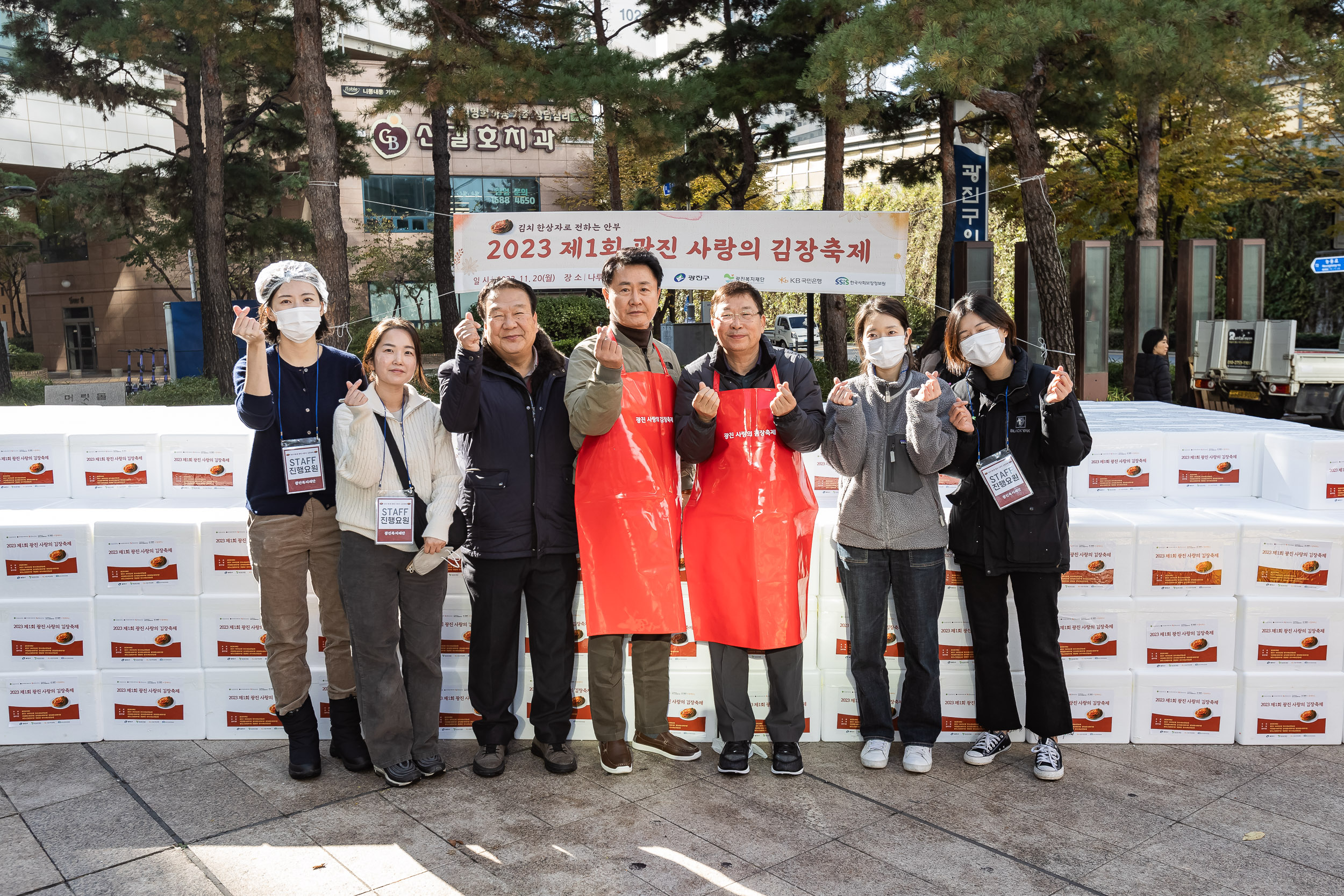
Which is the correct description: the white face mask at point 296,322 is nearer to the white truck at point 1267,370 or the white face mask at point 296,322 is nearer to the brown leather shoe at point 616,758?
the brown leather shoe at point 616,758

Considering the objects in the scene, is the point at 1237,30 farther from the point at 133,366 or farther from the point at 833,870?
the point at 133,366

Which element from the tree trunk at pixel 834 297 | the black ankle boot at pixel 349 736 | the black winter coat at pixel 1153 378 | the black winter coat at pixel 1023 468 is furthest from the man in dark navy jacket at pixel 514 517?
the tree trunk at pixel 834 297

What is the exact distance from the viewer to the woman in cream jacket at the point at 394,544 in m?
3.58

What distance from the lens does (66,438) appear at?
4555mm

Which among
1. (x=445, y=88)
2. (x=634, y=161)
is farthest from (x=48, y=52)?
(x=634, y=161)

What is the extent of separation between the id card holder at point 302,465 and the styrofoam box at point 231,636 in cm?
84

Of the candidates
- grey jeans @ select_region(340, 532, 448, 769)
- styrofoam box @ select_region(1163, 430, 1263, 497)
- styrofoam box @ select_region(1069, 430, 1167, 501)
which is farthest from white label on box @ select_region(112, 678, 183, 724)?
styrofoam box @ select_region(1163, 430, 1263, 497)

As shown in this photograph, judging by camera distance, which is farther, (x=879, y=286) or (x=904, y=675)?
(x=879, y=286)

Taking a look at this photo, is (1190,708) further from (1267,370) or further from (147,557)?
(1267,370)

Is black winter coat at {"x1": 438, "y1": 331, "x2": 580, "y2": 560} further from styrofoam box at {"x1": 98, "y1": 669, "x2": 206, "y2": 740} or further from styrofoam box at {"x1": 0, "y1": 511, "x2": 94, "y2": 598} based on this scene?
styrofoam box at {"x1": 0, "y1": 511, "x2": 94, "y2": 598}

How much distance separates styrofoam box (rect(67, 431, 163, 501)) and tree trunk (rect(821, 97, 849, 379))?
9.93 m

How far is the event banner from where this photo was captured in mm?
10070

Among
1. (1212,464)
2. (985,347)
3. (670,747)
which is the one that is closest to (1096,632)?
(1212,464)

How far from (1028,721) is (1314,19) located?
11869mm
